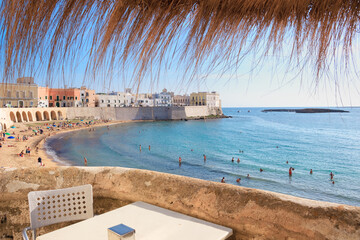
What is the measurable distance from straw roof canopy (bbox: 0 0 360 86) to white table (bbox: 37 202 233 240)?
976 millimetres

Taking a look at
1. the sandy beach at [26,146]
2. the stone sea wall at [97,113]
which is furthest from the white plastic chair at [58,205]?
the stone sea wall at [97,113]

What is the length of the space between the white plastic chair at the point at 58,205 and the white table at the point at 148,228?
0.26 metres

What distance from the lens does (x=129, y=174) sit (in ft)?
7.41

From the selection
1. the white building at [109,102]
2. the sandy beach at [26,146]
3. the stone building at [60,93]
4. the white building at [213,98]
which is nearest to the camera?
the stone building at [60,93]

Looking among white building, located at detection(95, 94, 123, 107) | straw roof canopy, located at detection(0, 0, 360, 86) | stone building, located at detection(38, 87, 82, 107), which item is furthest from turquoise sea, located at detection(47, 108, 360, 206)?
white building, located at detection(95, 94, 123, 107)

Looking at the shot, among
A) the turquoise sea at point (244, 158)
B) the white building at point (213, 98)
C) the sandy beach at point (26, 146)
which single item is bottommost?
the turquoise sea at point (244, 158)

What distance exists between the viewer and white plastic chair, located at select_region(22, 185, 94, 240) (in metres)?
1.65

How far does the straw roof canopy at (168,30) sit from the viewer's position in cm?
60

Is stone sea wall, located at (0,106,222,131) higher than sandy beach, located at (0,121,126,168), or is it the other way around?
stone sea wall, located at (0,106,222,131)

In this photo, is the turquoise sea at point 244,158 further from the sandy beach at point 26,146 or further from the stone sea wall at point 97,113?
the stone sea wall at point 97,113

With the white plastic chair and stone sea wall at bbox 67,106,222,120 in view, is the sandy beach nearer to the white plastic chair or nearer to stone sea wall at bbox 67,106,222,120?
stone sea wall at bbox 67,106,222,120

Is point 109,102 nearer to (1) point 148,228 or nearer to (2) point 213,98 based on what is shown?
(2) point 213,98

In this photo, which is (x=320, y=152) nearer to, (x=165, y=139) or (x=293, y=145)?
(x=293, y=145)

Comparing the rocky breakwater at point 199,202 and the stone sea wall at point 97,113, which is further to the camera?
the stone sea wall at point 97,113
